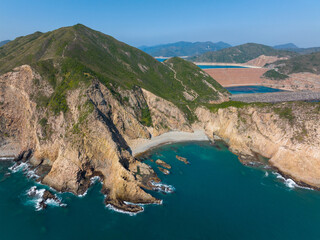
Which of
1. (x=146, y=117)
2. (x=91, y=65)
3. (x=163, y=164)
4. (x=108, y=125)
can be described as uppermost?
(x=91, y=65)

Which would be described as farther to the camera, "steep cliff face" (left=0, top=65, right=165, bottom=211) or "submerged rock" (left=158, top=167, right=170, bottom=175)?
"submerged rock" (left=158, top=167, right=170, bottom=175)

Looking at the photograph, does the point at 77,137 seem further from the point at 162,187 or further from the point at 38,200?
the point at 162,187

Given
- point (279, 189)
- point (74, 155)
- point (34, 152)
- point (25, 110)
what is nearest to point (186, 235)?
point (279, 189)

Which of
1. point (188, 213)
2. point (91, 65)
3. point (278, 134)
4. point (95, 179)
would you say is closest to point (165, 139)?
point (95, 179)

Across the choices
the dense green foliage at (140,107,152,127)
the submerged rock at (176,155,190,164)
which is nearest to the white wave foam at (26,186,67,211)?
the submerged rock at (176,155,190,164)

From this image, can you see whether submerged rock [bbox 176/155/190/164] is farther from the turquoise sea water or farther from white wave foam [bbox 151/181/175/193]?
white wave foam [bbox 151/181/175/193]
